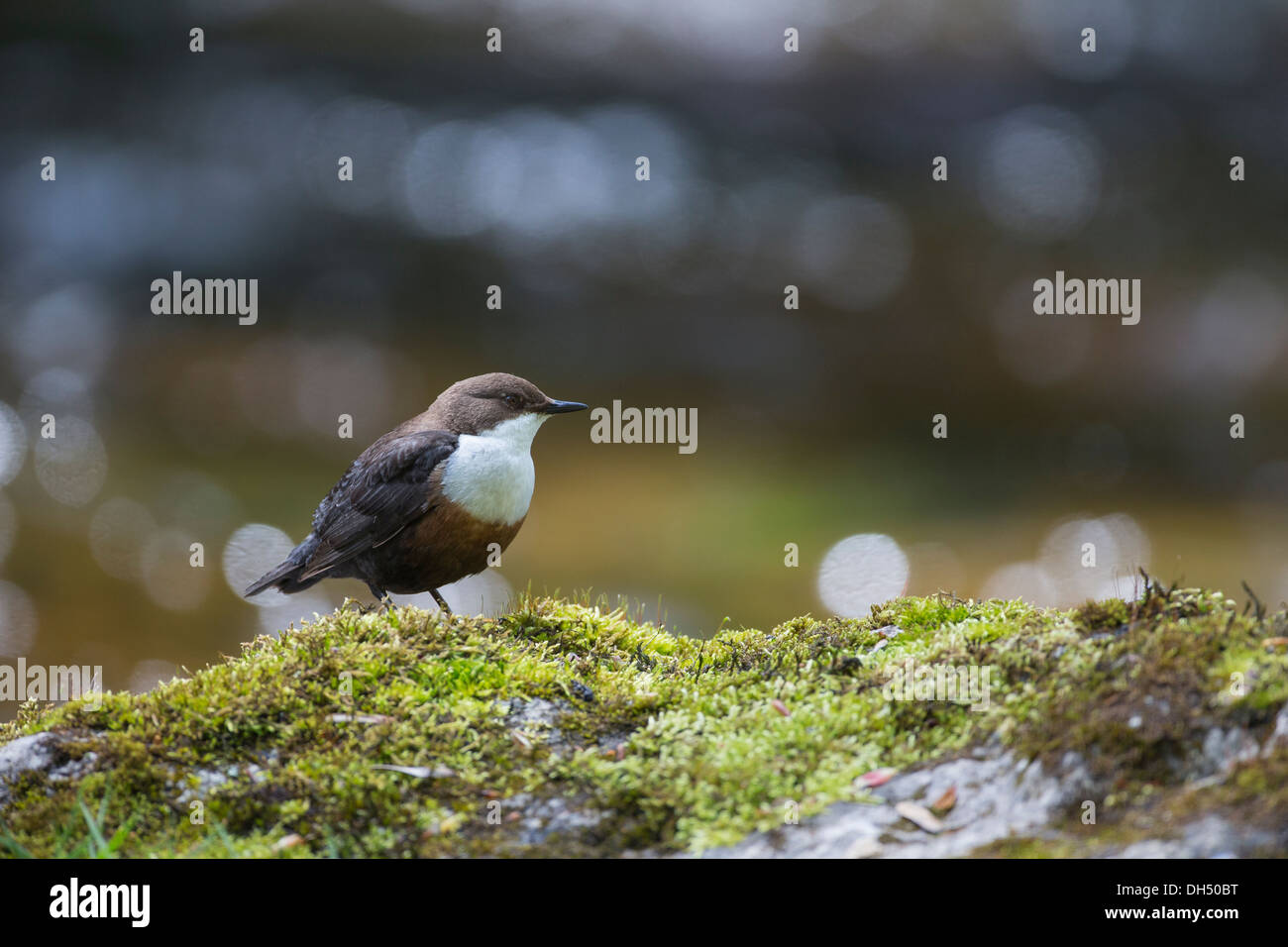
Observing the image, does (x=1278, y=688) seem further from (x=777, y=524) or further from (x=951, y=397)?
(x=951, y=397)

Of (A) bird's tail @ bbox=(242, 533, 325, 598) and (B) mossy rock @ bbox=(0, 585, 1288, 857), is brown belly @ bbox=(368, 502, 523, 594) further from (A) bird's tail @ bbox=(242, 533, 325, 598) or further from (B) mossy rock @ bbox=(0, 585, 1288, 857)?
(B) mossy rock @ bbox=(0, 585, 1288, 857)

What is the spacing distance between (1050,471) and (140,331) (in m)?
10.2

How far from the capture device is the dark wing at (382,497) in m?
4.89

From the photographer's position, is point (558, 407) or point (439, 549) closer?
point (439, 549)

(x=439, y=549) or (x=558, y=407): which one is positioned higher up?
(x=558, y=407)

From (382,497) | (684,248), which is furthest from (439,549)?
(684,248)

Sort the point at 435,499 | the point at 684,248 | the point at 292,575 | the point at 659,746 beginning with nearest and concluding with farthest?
the point at 659,746 → the point at 435,499 → the point at 292,575 → the point at 684,248

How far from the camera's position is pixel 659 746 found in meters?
3.22

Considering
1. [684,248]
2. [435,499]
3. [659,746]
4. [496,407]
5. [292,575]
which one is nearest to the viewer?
[659,746]

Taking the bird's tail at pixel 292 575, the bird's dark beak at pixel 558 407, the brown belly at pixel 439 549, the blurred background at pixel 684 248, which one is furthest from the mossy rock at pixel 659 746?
the blurred background at pixel 684 248

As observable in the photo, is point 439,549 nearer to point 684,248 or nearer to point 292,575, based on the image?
point 292,575

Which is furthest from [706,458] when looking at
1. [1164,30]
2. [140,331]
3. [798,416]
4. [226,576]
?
[1164,30]

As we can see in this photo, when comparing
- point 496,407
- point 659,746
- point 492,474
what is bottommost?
point 659,746

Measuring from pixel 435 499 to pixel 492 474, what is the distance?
0.29 metres
